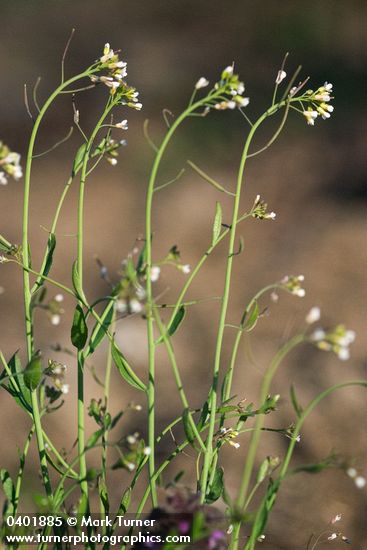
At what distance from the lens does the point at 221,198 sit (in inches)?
74.5

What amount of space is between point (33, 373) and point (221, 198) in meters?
1.43

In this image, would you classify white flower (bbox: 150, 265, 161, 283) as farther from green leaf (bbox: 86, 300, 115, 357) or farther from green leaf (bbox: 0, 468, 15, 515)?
green leaf (bbox: 0, 468, 15, 515)

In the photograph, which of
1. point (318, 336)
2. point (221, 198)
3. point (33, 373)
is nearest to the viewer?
point (318, 336)

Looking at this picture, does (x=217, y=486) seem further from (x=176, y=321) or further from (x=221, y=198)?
(x=221, y=198)

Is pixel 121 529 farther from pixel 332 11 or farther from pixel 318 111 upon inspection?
pixel 332 11

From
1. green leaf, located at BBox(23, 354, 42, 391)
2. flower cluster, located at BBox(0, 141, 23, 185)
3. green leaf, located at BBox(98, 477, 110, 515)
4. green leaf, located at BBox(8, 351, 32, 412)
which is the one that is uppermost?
flower cluster, located at BBox(0, 141, 23, 185)

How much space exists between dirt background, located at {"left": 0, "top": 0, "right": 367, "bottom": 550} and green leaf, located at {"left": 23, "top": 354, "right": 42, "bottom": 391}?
21 centimetres

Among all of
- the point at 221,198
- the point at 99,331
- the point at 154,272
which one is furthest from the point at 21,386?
the point at 221,198

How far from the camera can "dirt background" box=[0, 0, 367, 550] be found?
114cm

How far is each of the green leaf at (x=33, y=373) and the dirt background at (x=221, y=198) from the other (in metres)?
0.21

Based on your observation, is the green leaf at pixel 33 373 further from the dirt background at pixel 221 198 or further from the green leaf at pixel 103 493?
the dirt background at pixel 221 198

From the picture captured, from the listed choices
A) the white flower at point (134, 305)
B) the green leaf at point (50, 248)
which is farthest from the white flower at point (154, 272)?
the green leaf at point (50, 248)

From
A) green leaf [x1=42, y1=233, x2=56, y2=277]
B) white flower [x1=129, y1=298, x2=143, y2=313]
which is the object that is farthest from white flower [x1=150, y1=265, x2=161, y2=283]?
green leaf [x1=42, y1=233, x2=56, y2=277]

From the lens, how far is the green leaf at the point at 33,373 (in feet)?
1.61
